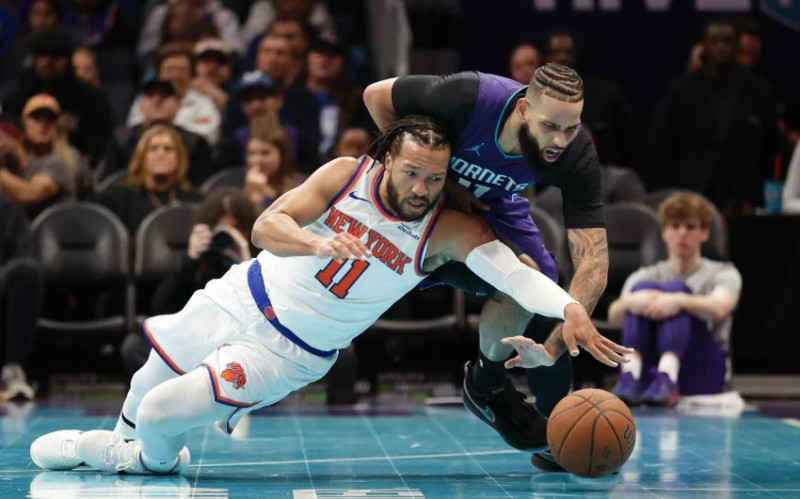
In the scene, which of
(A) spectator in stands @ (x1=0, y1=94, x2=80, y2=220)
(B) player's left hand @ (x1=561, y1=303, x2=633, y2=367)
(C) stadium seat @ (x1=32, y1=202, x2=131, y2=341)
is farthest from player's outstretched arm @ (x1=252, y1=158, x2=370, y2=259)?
(A) spectator in stands @ (x1=0, y1=94, x2=80, y2=220)

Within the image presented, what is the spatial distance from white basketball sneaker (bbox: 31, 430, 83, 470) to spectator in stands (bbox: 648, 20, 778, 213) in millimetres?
6782

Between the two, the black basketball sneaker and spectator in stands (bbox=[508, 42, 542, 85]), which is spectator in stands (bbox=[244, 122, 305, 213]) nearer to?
spectator in stands (bbox=[508, 42, 542, 85])

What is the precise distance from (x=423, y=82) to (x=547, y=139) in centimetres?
72

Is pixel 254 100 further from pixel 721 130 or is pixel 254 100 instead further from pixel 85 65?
pixel 721 130

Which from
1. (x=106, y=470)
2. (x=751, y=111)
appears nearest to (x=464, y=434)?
(x=106, y=470)

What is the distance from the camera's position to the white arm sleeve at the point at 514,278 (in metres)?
5.65

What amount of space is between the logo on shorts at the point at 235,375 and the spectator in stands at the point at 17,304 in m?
4.33

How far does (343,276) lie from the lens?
229 inches

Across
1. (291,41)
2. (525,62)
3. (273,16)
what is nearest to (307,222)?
(525,62)

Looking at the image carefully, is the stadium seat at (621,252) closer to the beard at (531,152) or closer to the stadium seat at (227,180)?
the stadium seat at (227,180)

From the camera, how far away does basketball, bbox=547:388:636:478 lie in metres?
5.68

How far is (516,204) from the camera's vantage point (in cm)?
636

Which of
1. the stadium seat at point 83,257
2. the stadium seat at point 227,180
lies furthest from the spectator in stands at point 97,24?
the stadium seat at point 83,257

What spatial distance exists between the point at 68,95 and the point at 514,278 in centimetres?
700
